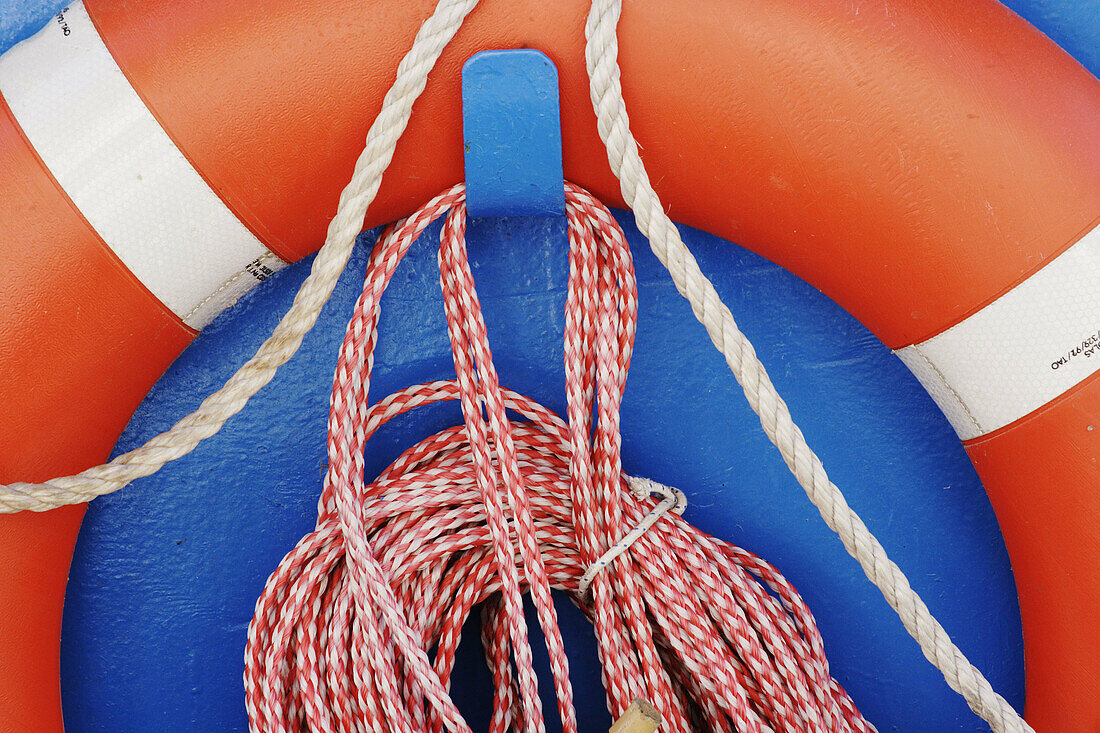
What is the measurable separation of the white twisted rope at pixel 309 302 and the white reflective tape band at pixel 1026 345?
491mm

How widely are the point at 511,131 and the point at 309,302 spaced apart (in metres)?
0.21

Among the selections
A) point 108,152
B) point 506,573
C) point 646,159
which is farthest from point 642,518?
point 108,152

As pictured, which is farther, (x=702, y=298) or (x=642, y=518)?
(x=642, y=518)

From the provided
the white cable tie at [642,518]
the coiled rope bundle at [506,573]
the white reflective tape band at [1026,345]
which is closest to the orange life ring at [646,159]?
the white reflective tape band at [1026,345]

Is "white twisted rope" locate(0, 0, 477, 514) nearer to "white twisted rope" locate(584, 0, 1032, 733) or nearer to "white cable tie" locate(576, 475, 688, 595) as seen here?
"white twisted rope" locate(584, 0, 1032, 733)

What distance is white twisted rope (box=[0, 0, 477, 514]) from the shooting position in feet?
2.08

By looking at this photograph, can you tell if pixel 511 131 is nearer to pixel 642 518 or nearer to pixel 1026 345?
pixel 642 518

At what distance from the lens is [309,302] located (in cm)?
66

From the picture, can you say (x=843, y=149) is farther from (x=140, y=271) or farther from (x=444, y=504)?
(x=140, y=271)

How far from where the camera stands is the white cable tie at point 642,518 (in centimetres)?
73

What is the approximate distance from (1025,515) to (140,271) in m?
0.81

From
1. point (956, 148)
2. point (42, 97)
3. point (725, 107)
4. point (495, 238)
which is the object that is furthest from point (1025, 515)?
point (42, 97)

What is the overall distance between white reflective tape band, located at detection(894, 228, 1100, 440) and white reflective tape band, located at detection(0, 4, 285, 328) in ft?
2.07

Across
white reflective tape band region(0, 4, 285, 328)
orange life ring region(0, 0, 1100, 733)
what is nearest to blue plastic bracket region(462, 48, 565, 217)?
orange life ring region(0, 0, 1100, 733)
